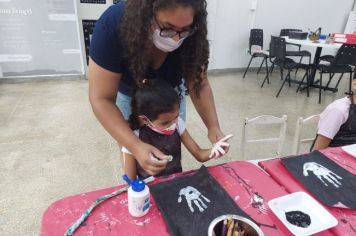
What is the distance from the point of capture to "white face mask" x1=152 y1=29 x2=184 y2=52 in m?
0.90

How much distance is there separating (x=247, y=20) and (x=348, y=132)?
3.80 m

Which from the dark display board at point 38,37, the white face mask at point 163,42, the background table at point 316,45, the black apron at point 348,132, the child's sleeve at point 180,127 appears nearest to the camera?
the white face mask at point 163,42

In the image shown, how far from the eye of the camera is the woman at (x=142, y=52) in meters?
0.83

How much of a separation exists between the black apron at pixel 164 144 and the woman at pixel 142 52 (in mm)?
162

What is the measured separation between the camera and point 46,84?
385cm

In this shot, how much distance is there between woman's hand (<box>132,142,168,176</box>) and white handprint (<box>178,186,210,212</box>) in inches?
4.0

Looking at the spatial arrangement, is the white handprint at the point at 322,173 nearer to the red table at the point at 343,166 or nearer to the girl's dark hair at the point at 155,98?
the red table at the point at 343,166

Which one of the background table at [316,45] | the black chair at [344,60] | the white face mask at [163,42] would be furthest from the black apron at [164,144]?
the background table at [316,45]

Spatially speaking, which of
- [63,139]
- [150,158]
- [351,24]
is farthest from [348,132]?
[351,24]

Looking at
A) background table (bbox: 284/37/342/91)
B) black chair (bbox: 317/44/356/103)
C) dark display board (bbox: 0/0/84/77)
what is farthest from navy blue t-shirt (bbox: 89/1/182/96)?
background table (bbox: 284/37/342/91)

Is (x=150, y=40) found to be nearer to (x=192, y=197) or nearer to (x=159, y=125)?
(x=159, y=125)

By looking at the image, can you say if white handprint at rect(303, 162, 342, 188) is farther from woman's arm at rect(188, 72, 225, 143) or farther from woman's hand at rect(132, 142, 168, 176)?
woman's hand at rect(132, 142, 168, 176)

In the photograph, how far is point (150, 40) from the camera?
925 mm

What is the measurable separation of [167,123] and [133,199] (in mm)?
409
